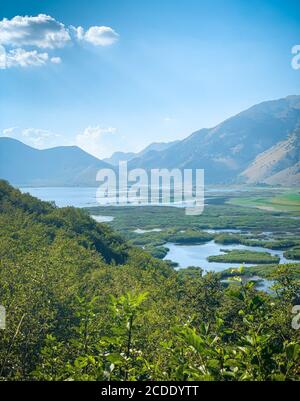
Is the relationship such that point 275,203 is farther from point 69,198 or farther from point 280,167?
point 280,167

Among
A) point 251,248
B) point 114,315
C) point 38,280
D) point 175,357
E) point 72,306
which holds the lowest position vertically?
point 251,248

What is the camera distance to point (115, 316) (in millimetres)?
2348

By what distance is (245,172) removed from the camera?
185 meters

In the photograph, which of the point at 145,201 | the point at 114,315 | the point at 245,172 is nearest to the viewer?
the point at 114,315

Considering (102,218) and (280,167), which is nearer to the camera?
(102,218)

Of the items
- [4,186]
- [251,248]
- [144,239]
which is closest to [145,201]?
[144,239]

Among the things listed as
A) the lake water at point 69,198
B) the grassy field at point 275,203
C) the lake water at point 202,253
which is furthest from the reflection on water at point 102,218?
the grassy field at point 275,203

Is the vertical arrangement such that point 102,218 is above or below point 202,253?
above

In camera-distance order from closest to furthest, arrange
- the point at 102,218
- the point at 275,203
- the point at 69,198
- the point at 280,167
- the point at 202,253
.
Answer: the point at 202,253 → the point at 102,218 → the point at 275,203 → the point at 69,198 → the point at 280,167

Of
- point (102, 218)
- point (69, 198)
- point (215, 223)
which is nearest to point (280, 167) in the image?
point (69, 198)

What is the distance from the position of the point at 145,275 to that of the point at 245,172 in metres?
171

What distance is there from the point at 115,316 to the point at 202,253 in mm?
43793

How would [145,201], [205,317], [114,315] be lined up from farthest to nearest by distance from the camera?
[145,201] < [205,317] < [114,315]

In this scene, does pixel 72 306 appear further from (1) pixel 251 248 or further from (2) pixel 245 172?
(2) pixel 245 172
